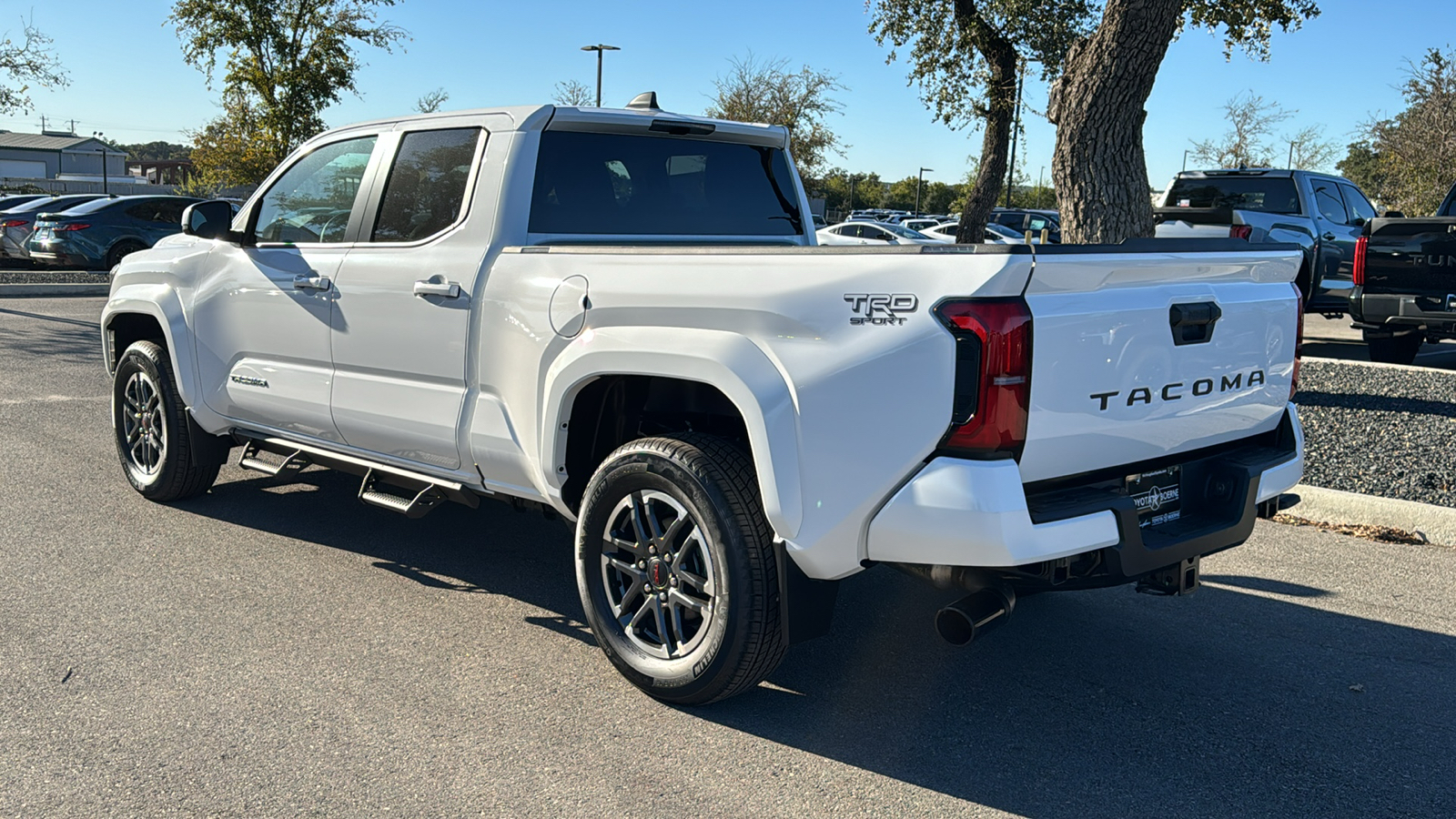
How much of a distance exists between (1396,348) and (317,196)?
11.1 meters

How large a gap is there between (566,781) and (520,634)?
1216 mm

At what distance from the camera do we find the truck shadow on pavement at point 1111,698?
11.0 ft

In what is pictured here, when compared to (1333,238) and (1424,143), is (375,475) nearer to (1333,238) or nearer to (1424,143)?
(1333,238)

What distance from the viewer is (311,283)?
4984 millimetres

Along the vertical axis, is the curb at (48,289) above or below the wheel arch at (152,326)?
below

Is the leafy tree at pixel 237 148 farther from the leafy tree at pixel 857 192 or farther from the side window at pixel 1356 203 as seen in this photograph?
the leafy tree at pixel 857 192

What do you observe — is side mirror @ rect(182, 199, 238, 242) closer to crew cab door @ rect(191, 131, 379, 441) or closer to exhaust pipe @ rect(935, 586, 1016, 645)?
crew cab door @ rect(191, 131, 379, 441)

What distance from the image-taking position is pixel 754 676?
3.65 m

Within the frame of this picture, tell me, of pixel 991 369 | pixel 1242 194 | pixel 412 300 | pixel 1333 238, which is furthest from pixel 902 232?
pixel 991 369

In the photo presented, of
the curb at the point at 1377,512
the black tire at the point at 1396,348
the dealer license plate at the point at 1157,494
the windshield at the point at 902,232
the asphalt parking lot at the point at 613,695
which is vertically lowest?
the asphalt parking lot at the point at 613,695

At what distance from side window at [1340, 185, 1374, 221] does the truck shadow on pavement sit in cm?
1203

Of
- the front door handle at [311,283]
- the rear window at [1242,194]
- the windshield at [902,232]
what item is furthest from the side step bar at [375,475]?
the windshield at [902,232]

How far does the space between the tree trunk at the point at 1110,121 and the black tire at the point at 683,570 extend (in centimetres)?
656

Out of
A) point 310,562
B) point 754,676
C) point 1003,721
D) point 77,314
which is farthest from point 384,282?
point 77,314
